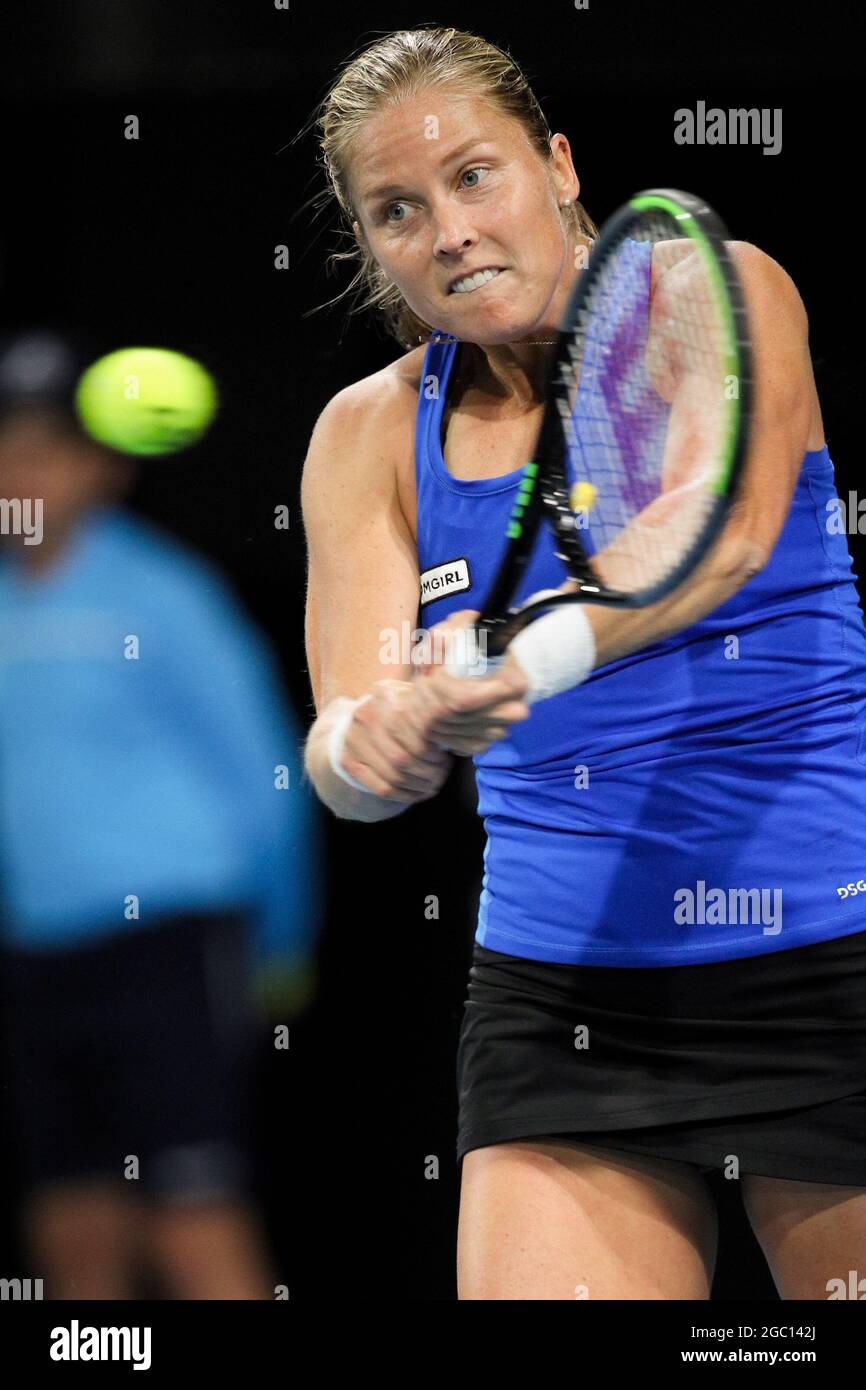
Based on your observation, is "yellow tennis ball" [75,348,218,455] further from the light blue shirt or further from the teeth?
the teeth

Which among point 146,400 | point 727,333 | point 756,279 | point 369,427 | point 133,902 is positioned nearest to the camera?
point 727,333

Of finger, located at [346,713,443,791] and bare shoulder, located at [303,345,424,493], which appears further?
bare shoulder, located at [303,345,424,493]

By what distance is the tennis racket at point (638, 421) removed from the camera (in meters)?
0.97

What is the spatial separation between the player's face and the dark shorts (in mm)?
899

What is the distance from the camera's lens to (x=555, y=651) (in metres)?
0.99

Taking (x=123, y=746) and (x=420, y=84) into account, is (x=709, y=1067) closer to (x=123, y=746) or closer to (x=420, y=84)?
(x=420, y=84)

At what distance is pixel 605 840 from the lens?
118 centimetres

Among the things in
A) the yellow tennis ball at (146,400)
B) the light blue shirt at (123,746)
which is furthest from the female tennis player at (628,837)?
the yellow tennis ball at (146,400)

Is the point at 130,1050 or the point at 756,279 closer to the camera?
the point at 756,279

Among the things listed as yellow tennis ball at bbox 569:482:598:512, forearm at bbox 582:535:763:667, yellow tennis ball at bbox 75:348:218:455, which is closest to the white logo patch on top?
yellow tennis ball at bbox 569:482:598:512

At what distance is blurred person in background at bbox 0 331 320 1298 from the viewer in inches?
73.7

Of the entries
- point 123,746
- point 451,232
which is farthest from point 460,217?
point 123,746

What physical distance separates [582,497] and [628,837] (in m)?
0.24
